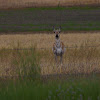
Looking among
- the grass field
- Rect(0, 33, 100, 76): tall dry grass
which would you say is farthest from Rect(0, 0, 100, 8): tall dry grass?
Rect(0, 33, 100, 76): tall dry grass

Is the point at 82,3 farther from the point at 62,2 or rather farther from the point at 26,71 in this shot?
the point at 26,71

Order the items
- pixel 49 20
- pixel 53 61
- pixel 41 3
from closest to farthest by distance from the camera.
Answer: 1. pixel 53 61
2. pixel 49 20
3. pixel 41 3

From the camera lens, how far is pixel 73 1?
56219mm

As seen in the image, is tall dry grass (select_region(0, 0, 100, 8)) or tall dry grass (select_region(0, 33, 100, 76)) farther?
tall dry grass (select_region(0, 0, 100, 8))

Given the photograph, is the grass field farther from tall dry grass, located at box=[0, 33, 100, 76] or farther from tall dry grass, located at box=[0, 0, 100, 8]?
tall dry grass, located at box=[0, 33, 100, 76]

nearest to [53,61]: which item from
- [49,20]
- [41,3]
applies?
[49,20]

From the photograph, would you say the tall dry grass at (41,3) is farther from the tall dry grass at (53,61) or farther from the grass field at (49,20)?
the tall dry grass at (53,61)

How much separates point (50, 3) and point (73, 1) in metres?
3.59

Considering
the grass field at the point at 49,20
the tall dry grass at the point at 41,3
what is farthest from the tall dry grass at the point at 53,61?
the tall dry grass at the point at 41,3

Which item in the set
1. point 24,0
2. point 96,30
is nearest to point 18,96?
point 96,30

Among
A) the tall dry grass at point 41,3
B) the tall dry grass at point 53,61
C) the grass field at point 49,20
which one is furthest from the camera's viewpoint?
the tall dry grass at point 41,3

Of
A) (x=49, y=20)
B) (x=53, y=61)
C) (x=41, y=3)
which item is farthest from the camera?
(x=41, y=3)

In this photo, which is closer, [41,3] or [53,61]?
[53,61]

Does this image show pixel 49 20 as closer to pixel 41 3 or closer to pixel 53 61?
pixel 41 3
